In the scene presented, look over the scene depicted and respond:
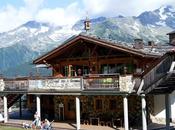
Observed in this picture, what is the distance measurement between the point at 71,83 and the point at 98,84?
265 centimetres

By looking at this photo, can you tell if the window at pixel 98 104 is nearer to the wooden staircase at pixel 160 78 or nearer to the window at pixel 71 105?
the window at pixel 71 105

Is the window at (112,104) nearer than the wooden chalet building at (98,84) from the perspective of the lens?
No

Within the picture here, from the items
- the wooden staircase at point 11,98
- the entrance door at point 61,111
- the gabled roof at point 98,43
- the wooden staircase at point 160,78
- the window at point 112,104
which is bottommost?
the entrance door at point 61,111

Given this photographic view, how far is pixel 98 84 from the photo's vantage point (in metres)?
36.0

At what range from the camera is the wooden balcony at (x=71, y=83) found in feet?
113

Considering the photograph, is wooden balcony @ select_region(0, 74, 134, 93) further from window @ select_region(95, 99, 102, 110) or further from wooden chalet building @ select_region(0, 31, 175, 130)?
window @ select_region(95, 99, 102, 110)

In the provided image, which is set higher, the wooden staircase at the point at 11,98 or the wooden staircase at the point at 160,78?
the wooden staircase at the point at 160,78

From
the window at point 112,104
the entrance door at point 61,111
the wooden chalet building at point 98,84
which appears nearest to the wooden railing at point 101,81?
the wooden chalet building at point 98,84

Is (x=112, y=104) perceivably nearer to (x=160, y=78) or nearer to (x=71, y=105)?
(x=71, y=105)

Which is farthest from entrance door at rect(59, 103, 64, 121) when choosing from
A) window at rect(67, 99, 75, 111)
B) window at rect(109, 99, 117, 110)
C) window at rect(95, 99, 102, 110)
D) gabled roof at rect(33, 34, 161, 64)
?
window at rect(109, 99, 117, 110)

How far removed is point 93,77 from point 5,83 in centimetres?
1052

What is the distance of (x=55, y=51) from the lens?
1692 inches

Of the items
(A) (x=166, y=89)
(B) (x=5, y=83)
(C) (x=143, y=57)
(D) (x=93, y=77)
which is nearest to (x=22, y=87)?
(B) (x=5, y=83)

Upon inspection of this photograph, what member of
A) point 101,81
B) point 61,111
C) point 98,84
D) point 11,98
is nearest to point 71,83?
point 98,84
